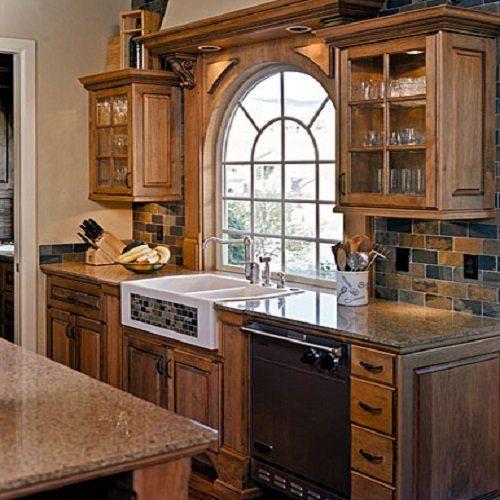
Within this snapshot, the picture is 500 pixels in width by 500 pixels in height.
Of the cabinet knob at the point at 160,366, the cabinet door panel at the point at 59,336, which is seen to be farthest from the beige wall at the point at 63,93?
the cabinet knob at the point at 160,366

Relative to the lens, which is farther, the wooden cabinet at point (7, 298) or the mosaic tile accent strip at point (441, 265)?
the wooden cabinet at point (7, 298)

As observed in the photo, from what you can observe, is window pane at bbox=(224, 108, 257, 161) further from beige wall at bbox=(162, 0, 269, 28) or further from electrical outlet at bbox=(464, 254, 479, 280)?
electrical outlet at bbox=(464, 254, 479, 280)

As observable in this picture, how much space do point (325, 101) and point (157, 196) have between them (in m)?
1.43

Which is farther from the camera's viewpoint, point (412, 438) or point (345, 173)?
point (345, 173)

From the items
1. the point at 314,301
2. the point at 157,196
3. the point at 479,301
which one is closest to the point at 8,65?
the point at 157,196

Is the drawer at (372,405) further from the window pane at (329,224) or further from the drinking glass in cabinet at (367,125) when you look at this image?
the window pane at (329,224)

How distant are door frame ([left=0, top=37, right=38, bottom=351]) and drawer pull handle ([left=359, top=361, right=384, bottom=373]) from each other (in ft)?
10.1

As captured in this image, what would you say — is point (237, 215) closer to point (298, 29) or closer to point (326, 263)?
point (326, 263)

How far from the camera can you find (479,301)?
151 inches

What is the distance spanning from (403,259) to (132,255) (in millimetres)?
1865

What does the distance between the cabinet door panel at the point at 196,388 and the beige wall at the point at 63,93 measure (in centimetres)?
182

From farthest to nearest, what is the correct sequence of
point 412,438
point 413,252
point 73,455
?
point 413,252 → point 412,438 → point 73,455

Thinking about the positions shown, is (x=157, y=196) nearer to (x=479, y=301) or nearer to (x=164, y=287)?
(x=164, y=287)

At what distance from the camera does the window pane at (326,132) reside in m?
4.68
